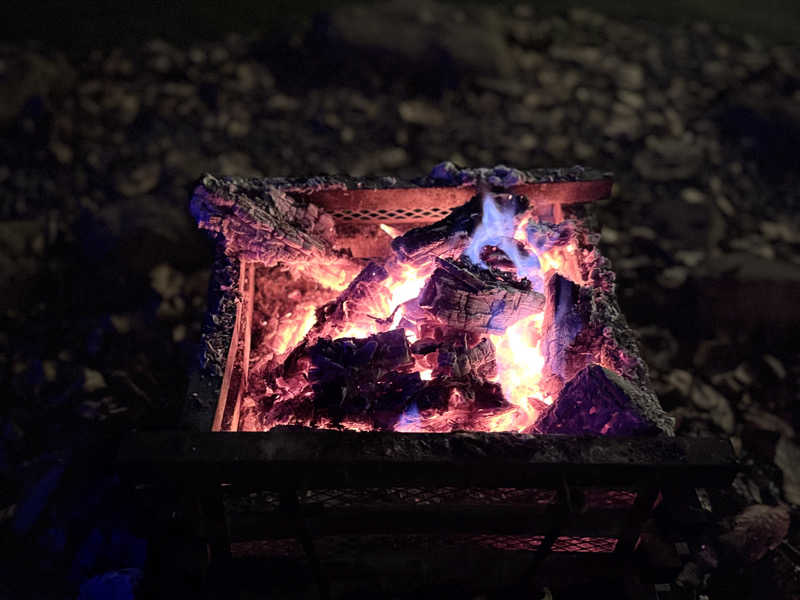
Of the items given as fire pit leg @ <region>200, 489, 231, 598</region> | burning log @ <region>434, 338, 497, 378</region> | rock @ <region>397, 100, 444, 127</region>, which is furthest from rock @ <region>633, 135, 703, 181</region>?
fire pit leg @ <region>200, 489, 231, 598</region>

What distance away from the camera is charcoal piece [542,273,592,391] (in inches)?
77.5

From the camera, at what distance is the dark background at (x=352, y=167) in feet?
9.27

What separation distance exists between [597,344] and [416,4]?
169 inches

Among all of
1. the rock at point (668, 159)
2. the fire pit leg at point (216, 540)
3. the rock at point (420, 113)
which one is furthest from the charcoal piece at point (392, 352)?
A: the rock at point (668, 159)

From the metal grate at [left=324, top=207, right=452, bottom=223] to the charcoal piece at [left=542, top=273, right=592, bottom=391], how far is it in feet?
2.14

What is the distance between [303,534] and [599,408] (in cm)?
95

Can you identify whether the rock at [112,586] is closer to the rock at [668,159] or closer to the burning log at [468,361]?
the burning log at [468,361]

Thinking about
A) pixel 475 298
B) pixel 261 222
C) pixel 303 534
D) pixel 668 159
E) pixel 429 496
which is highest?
pixel 668 159

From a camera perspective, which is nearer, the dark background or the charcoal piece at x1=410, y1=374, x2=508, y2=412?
the charcoal piece at x1=410, y1=374, x2=508, y2=412

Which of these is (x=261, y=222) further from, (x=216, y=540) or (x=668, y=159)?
(x=668, y=159)

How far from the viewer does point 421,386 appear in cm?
188

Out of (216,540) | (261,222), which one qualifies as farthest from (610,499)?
(261,222)

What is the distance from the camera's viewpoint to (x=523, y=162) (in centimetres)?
436

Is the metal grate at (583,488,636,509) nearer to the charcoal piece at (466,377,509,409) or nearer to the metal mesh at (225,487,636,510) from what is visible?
the metal mesh at (225,487,636,510)
